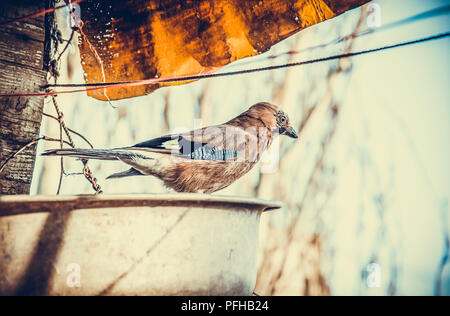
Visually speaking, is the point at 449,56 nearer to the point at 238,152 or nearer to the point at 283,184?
the point at 283,184

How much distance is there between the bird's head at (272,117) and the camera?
178cm

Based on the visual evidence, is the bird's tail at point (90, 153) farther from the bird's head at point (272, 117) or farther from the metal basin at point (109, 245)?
the bird's head at point (272, 117)

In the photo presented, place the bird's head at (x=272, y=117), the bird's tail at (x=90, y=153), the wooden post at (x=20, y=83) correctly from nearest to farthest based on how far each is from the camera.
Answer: the bird's tail at (x=90, y=153)
the wooden post at (x=20, y=83)
the bird's head at (x=272, y=117)

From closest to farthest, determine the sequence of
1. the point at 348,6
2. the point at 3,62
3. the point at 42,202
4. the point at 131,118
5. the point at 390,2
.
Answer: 1. the point at 42,202
2. the point at 3,62
3. the point at 348,6
4. the point at 390,2
5. the point at 131,118

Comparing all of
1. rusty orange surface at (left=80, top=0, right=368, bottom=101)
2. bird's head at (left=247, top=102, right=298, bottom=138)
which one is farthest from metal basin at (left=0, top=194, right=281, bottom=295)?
rusty orange surface at (left=80, top=0, right=368, bottom=101)

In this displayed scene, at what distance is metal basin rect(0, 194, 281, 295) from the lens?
2.88 feet

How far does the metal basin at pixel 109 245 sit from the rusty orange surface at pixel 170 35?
46.2 inches

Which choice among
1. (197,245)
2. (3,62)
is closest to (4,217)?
(197,245)

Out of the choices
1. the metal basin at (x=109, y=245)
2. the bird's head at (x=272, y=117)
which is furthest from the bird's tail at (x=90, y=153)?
the bird's head at (x=272, y=117)

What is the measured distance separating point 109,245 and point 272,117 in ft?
3.58

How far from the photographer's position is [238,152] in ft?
5.25

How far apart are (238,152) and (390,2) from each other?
4.74ft

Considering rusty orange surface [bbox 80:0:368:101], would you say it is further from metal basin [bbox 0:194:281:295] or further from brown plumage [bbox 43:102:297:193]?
metal basin [bbox 0:194:281:295]

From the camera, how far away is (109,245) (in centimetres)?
90
